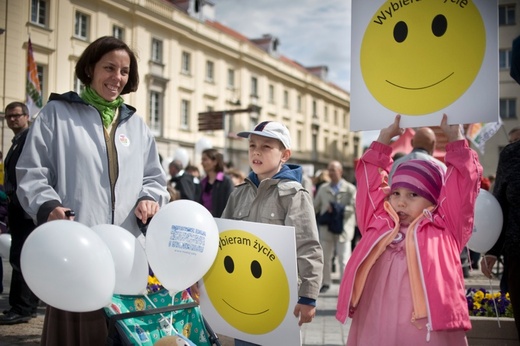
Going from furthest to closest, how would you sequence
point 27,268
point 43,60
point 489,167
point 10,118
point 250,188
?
point 489,167
point 43,60
point 10,118
point 250,188
point 27,268

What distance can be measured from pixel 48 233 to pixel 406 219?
169 cm

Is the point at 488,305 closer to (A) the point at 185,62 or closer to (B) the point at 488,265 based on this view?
(B) the point at 488,265

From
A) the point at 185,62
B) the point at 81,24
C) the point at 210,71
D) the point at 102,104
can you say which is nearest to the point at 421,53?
the point at 102,104

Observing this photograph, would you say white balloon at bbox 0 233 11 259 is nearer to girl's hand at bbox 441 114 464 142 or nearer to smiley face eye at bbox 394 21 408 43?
smiley face eye at bbox 394 21 408 43

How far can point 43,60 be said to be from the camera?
5.97 meters

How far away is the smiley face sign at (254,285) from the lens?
2.88 metres

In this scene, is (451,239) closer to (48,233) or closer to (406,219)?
(406,219)

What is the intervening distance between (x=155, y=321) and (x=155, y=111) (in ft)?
89.3

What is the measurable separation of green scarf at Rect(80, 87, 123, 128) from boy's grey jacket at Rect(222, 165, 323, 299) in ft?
2.88

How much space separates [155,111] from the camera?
29.1m

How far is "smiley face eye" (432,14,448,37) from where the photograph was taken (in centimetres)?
278

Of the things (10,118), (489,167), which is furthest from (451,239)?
(489,167)

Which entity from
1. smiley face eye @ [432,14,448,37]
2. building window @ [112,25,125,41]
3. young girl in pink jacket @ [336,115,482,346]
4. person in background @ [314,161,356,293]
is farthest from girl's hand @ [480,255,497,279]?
building window @ [112,25,125,41]

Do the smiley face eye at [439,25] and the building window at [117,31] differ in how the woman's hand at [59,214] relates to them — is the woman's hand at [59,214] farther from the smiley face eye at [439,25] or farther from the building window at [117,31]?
the building window at [117,31]
